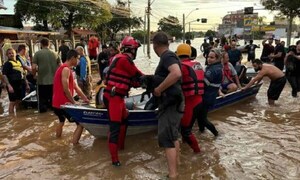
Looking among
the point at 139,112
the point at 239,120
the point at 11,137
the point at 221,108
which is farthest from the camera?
the point at 221,108

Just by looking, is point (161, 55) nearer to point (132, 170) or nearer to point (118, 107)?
point (118, 107)

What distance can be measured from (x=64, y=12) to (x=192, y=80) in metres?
34.2

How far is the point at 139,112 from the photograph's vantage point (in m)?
6.07

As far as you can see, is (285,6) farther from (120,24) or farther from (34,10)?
(120,24)

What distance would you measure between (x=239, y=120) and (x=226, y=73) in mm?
1457

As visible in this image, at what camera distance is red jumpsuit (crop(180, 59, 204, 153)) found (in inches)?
196

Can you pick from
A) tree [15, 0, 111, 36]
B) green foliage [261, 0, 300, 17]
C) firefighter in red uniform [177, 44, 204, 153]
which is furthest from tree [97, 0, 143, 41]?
firefighter in red uniform [177, 44, 204, 153]

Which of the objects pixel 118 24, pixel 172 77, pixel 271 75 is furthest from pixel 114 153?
pixel 118 24

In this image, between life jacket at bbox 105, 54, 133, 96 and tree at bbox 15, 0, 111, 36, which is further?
tree at bbox 15, 0, 111, 36

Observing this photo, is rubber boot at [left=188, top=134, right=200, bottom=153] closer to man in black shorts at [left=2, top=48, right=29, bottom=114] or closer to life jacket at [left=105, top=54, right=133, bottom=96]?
life jacket at [left=105, top=54, right=133, bottom=96]

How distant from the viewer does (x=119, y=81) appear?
195 inches

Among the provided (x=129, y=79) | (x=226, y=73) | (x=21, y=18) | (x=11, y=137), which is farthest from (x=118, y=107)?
(x=21, y=18)

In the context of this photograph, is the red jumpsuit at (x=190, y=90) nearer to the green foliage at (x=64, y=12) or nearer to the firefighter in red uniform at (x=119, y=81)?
the firefighter in red uniform at (x=119, y=81)

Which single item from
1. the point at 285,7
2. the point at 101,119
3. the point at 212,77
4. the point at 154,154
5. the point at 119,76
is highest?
the point at 285,7
